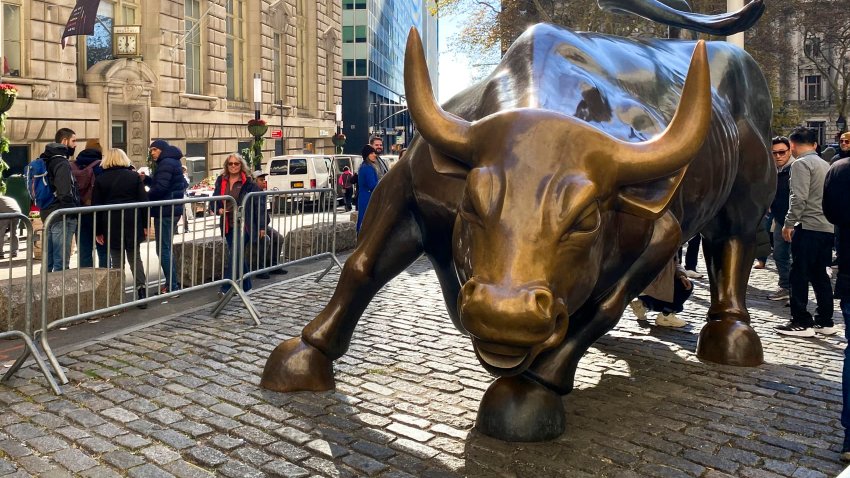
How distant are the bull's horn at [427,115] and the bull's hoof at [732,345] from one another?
10.3 feet

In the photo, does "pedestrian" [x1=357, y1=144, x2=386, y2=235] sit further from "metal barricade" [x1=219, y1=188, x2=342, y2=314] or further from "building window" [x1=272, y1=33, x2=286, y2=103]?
"building window" [x1=272, y1=33, x2=286, y2=103]

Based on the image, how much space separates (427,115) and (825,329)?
203 inches

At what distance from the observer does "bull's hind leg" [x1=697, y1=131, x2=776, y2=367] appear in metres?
5.46

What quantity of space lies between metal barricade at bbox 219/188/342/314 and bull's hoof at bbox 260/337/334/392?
2441 millimetres

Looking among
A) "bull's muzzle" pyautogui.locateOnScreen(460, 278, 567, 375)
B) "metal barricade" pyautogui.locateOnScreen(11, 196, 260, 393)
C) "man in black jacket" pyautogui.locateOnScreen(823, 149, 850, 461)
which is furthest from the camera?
"metal barricade" pyautogui.locateOnScreen(11, 196, 260, 393)

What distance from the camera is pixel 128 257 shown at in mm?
7176

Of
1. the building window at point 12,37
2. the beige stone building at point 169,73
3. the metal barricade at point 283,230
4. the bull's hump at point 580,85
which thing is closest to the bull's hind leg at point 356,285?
the bull's hump at point 580,85

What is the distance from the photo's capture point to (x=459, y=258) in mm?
3342

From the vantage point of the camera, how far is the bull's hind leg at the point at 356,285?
13.7 feet

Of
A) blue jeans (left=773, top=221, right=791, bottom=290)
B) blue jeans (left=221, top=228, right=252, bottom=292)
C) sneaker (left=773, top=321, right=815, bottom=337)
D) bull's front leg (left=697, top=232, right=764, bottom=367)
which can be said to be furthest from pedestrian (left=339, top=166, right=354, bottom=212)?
bull's front leg (left=697, top=232, right=764, bottom=367)

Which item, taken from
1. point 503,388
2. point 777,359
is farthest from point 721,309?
point 503,388

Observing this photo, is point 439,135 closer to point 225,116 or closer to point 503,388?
point 503,388

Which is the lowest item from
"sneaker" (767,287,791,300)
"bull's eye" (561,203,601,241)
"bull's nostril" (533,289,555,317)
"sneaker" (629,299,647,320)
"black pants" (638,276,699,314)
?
"sneaker" (767,287,791,300)

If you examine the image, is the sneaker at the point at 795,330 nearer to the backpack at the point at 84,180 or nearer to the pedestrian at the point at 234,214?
the pedestrian at the point at 234,214
